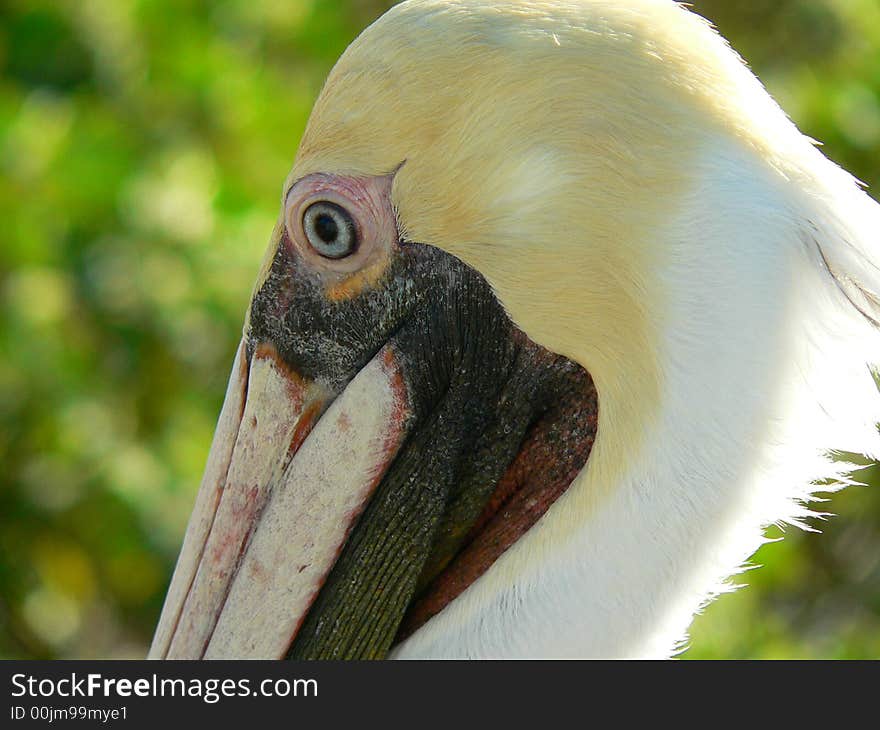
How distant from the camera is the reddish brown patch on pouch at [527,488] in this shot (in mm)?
1947

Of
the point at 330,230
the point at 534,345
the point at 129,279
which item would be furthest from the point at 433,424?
the point at 129,279

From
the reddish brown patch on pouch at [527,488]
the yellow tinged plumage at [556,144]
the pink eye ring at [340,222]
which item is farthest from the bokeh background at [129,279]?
the yellow tinged plumage at [556,144]

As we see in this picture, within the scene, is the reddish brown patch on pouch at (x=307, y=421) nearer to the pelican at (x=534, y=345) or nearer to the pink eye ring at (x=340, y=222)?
the pelican at (x=534, y=345)

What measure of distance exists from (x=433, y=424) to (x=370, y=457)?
12 cm

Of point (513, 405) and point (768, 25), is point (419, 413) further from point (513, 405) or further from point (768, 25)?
point (768, 25)

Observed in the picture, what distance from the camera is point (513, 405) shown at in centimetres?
201

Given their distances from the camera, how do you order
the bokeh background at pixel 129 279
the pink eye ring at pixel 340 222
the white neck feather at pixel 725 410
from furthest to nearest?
the bokeh background at pixel 129 279
the pink eye ring at pixel 340 222
the white neck feather at pixel 725 410

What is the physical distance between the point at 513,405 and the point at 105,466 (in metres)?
3.11

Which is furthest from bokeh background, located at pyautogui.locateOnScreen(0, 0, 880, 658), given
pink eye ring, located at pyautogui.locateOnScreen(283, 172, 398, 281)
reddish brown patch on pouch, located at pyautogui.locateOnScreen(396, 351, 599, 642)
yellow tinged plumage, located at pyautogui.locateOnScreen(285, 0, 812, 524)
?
yellow tinged plumage, located at pyautogui.locateOnScreen(285, 0, 812, 524)

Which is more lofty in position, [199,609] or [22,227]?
[22,227]

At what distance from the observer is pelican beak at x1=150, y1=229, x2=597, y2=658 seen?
6.42ft

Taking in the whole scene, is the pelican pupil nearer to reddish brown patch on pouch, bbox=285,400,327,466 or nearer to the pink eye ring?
the pink eye ring

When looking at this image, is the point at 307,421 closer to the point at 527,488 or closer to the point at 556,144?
the point at 527,488

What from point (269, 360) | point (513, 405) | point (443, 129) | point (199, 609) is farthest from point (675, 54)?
point (199, 609)
